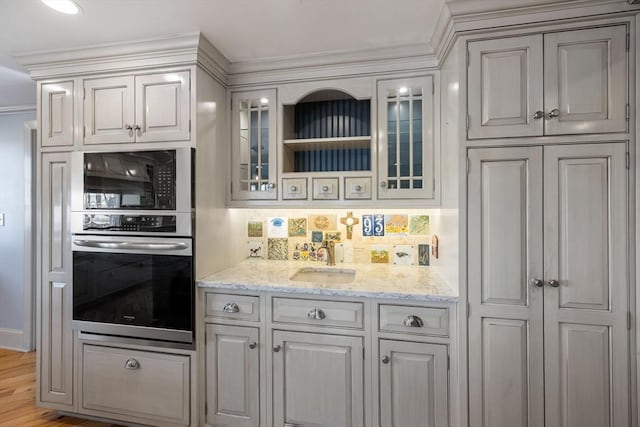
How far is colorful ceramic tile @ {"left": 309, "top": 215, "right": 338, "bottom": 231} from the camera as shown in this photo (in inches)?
92.4

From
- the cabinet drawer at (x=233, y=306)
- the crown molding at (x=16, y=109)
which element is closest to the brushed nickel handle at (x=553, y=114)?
the cabinet drawer at (x=233, y=306)

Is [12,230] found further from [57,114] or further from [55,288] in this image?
[57,114]

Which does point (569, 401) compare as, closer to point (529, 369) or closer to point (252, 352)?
point (529, 369)

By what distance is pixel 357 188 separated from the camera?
6.46ft

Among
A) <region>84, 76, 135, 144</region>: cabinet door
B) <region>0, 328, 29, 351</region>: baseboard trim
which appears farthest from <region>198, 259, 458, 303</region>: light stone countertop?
<region>0, 328, 29, 351</region>: baseboard trim

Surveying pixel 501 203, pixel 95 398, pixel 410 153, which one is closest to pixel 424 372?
pixel 501 203

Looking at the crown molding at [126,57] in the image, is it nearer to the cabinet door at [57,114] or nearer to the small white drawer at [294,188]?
the cabinet door at [57,114]

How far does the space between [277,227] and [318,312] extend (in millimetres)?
924

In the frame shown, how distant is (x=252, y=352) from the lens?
69.7 inches

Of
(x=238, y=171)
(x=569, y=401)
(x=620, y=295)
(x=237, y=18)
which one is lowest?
(x=569, y=401)

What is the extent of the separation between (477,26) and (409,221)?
1.23m

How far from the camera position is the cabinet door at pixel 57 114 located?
6.39 feet

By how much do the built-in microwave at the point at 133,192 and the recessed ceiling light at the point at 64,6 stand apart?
71 centimetres

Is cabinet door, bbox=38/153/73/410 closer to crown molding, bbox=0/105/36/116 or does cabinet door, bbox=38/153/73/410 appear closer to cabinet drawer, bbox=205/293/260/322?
cabinet drawer, bbox=205/293/260/322
